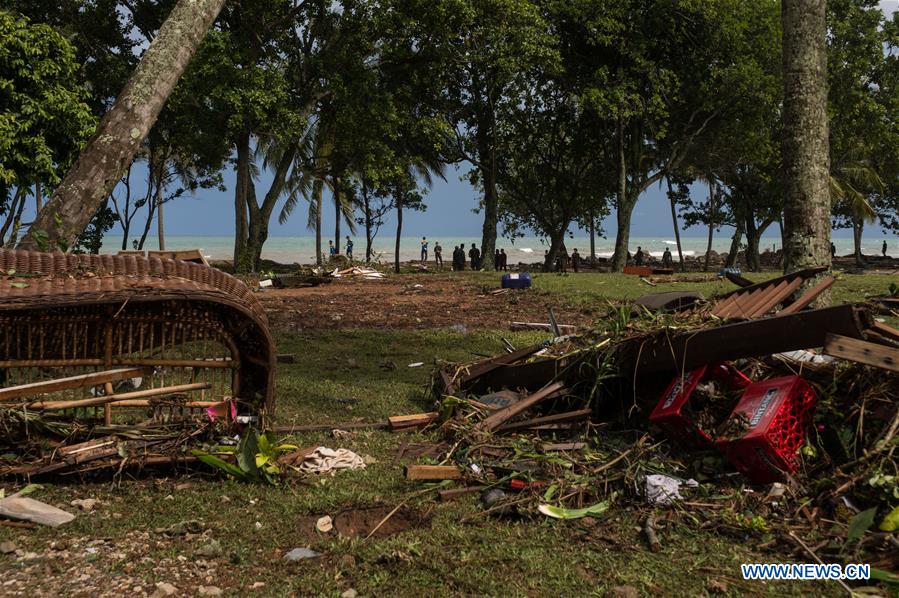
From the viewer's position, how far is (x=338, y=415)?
17.8 feet

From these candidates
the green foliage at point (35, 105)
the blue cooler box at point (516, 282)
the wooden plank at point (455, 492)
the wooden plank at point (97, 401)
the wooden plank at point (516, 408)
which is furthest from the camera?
the blue cooler box at point (516, 282)

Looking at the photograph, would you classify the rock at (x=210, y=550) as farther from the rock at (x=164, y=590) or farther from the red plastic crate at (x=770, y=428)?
the red plastic crate at (x=770, y=428)

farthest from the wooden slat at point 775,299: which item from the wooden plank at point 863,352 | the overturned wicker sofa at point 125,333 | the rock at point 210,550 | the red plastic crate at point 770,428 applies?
the rock at point 210,550

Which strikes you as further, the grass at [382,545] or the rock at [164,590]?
the grass at [382,545]

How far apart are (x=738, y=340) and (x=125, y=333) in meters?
3.85

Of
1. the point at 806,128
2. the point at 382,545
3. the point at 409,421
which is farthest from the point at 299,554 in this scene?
the point at 806,128

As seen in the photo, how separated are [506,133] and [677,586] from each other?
2959 centimetres

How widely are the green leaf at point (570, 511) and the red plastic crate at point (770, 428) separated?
2.45 feet

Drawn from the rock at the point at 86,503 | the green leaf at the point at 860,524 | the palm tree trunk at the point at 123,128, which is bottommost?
the rock at the point at 86,503

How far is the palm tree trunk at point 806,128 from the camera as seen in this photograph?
262 inches

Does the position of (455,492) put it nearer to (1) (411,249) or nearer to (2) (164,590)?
(2) (164,590)

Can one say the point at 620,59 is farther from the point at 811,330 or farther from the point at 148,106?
the point at 811,330

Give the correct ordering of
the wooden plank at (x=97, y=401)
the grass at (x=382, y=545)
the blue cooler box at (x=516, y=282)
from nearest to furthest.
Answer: the grass at (x=382, y=545) → the wooden plank at (x=97, y=401) → the blue cooler box at (x=516, y=282)

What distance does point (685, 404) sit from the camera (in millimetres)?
3928
